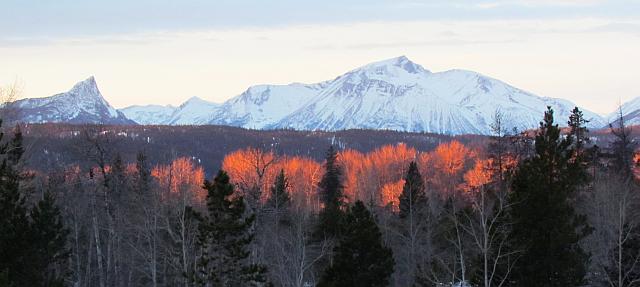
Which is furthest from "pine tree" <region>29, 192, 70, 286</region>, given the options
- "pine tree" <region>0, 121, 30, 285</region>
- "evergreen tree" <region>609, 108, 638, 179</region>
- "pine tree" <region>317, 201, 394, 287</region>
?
"evergreen tree" <region>609, 108, 638, 179</region>

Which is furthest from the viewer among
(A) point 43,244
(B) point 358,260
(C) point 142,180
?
(C) point 142,180

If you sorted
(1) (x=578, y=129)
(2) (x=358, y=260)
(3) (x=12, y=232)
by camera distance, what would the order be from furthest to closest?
1. (1) (x=578, y=129)
2. (2) (x=358, y=260)
3. (3) (x=12, y=232)

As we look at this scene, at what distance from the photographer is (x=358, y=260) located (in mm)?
28844

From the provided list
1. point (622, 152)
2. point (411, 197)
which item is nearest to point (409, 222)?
point (411, 197)

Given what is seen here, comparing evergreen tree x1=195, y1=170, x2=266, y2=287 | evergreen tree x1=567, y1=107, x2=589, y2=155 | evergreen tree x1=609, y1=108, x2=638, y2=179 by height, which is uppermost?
A: evergreen tree x1=567, y1=107, x2=589, y2=155

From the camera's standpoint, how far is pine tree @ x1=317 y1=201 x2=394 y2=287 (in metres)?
28.6

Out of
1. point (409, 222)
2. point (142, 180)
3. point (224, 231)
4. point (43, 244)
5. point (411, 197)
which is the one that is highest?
point (142, 180)

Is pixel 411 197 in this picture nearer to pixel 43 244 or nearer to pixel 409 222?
pixel 409 222

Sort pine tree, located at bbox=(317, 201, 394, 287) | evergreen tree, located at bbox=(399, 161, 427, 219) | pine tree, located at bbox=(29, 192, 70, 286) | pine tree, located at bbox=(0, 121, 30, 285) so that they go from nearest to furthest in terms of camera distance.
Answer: pine tree, located at bbox=(0, 121, 30, 285) → pine tree, located at bbox=(29, 192, 70, 286) → pine tree, located at bbox=(317, 201, 394, 287) → evergreen tree, located at bbox=(399, 161, 427, 219)

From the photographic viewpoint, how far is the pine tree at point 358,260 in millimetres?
28625

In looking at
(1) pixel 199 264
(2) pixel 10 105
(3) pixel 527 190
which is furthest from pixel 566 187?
(2) pixel 10 105

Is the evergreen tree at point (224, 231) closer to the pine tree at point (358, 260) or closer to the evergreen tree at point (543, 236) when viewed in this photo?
the pine tree at point (358, 260)

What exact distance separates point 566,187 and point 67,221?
38.5 m

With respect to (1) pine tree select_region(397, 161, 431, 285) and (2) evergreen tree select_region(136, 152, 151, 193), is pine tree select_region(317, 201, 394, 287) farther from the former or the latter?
(1) pine tree select_region(397, 161, 431, 285)
